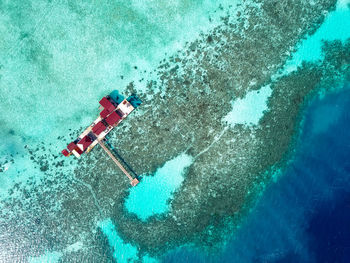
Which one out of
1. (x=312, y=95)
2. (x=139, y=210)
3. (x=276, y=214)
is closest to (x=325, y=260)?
(x=276, y=214)

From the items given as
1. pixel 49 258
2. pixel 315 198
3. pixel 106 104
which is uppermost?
pixel 106 104

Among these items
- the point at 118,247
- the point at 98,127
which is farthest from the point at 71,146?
the point at 118,247

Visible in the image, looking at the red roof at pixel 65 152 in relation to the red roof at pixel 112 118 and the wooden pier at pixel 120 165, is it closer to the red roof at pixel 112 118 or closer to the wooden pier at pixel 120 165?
the wooden pier at pixel 120 165

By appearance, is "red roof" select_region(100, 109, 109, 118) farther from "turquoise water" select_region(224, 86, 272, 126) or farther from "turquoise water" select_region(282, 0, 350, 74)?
"turquoise water" select_region(282, 0, 350, 74)

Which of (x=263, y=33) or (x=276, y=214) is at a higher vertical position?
(x=263, y=33)

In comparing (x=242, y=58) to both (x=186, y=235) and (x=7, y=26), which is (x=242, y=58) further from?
(x=7, y=26)

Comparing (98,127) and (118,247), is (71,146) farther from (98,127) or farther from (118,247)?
(118,247)

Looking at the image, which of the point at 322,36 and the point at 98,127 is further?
the point at 322,36
